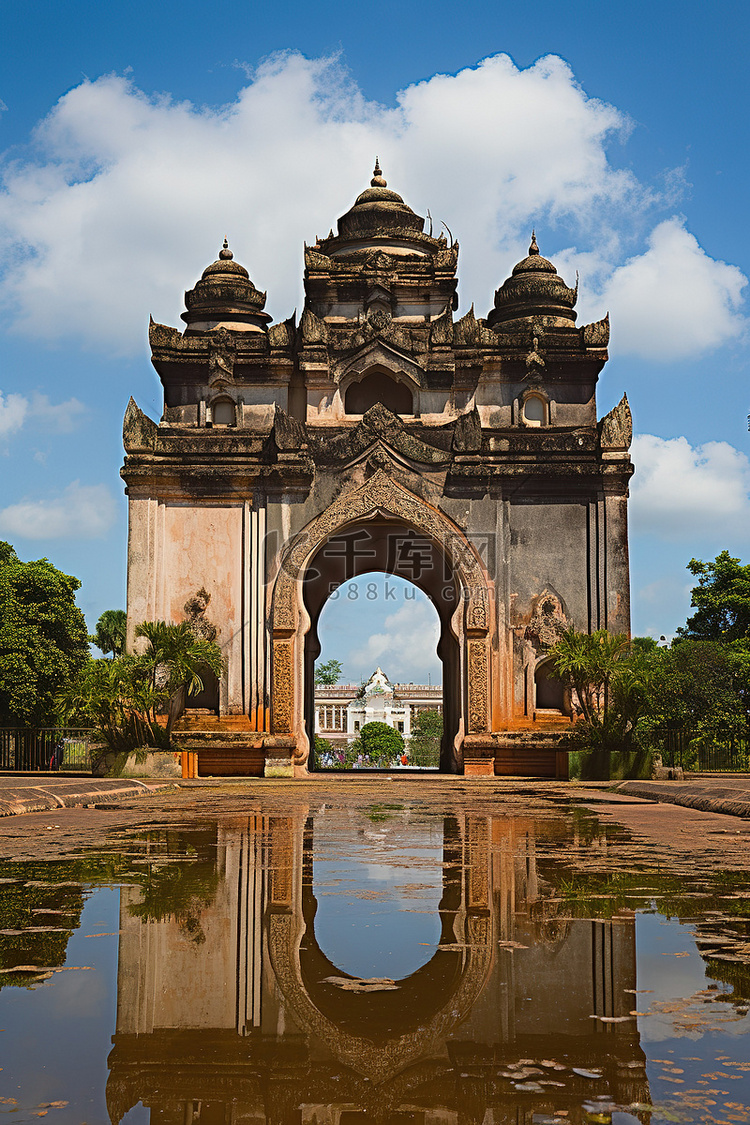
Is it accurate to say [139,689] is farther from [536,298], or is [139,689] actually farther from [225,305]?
[536,298]

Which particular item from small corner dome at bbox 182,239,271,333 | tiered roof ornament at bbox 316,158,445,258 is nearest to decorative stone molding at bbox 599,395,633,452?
tiered roof ornament at bbox 316,158,445,258

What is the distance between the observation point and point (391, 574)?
1086 inches

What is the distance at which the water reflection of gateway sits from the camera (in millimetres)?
2062

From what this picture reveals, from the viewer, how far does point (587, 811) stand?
33.7 ft

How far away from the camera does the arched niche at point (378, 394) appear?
25.2 m

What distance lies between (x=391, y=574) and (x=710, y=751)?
30.7 ft

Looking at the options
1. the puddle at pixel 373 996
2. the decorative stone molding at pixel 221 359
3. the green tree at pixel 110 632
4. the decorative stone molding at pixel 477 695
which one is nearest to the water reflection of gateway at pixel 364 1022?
the puddle at pixel 373 996

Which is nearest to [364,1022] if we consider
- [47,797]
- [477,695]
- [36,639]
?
[47,797]

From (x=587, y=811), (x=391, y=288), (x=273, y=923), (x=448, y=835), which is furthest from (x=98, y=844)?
(x=391, y=288)

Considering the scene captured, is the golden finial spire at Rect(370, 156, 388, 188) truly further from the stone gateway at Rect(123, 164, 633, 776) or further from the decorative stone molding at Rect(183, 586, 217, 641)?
the decorative stone molding at Rect(183, 586, 217, 641)

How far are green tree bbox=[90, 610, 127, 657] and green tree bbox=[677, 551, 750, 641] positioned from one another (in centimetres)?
1971

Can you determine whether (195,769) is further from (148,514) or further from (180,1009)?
(180,1009)

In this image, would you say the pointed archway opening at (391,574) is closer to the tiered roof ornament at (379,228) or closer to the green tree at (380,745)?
the tiered roof ornament at (379,228)

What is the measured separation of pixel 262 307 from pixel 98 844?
23056 millimetres
